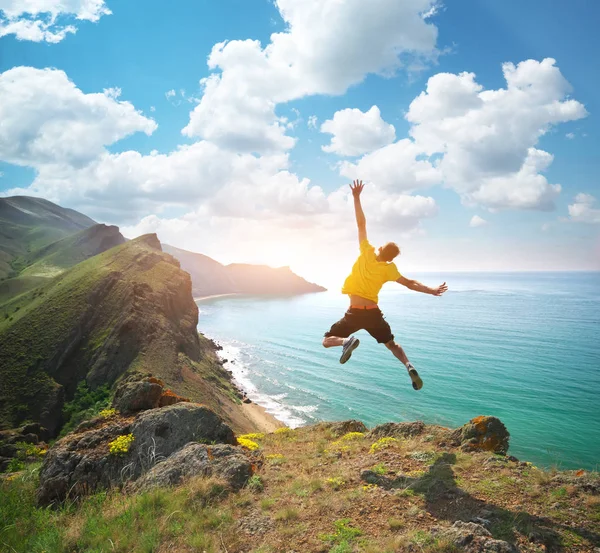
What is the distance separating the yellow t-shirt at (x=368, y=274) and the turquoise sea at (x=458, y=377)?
17698 mm

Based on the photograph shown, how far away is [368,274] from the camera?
7.08 m

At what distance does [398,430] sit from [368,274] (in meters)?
6.53

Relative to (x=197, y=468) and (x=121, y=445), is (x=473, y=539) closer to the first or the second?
(x=197, y=468)

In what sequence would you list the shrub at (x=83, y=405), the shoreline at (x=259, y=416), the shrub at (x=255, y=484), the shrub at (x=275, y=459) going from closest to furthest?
the shrub at (x=255, y=484) < the shrub at (x=275, y=459) < the shrub at (x=83, y=405) < the shoreline at (x=259, y=416)

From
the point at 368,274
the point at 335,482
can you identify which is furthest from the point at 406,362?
the point at 335,482

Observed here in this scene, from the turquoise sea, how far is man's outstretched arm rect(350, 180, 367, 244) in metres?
18.3

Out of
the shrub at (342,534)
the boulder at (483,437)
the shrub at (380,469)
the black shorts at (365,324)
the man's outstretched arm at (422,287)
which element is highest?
the man's outstretched arm at (422,287)

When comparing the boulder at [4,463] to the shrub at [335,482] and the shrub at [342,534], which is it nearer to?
the shrub at [335,482]

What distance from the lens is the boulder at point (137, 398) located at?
9875 millimetres

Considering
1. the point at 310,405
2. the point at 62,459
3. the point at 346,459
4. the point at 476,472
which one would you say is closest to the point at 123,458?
the point at 62,459

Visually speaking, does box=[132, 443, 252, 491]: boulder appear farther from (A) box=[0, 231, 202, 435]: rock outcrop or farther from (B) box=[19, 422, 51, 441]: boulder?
(A) box=[0, 231, 202, 435]: rock outcrop

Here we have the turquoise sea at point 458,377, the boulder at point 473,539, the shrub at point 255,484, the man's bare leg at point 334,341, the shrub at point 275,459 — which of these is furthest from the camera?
the turquoise sea at point 458,377

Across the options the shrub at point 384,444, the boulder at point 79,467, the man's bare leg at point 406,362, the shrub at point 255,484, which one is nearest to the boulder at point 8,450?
the boulder at point 79,467

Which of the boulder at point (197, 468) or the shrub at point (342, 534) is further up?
the shrub at point (342, 534)
